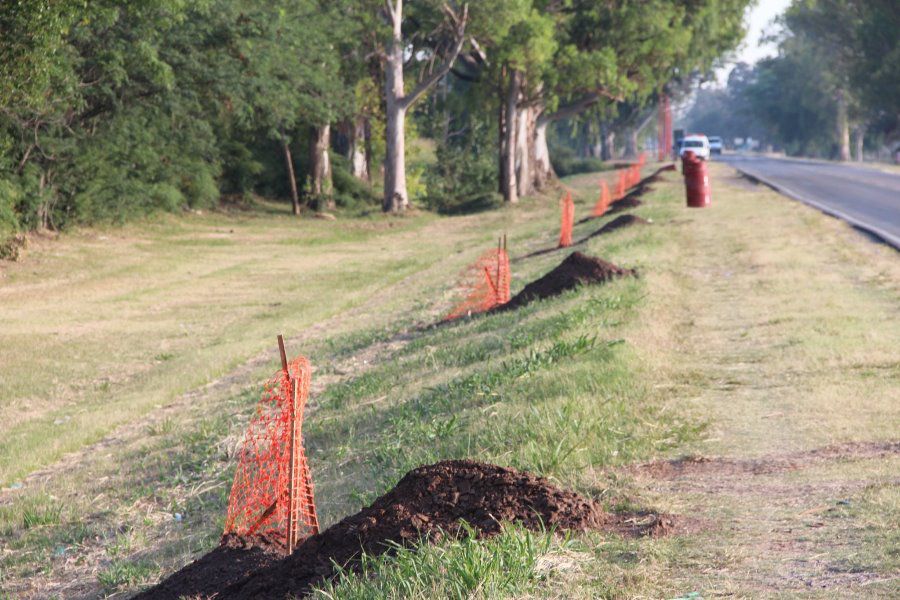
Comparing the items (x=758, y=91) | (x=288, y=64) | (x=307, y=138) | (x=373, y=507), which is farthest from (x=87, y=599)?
(x=758, y=91)

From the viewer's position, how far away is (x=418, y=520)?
5.52 m

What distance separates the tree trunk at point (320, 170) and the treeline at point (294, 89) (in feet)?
0.26

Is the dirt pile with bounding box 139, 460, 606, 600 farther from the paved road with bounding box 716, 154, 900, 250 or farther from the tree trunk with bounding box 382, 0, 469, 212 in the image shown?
the tree trunk with bounding box 382, 0, 469, 212

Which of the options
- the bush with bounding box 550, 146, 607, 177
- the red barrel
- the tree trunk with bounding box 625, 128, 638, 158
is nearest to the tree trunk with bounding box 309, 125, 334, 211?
the red barrel

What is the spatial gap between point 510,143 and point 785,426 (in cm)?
3705

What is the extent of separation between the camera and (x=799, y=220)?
974 inches

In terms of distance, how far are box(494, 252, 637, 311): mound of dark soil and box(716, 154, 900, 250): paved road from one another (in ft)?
21.3

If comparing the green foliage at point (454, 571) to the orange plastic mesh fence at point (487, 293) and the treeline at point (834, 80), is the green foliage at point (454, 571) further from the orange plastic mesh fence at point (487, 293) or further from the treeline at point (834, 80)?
the treeline at point (834, 80)

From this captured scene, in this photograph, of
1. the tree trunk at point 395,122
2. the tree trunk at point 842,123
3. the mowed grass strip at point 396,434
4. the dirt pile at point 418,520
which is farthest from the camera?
the tree trunk at point 842,123

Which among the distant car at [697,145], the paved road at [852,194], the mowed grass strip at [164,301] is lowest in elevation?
the mowed grass strip at [164,301]

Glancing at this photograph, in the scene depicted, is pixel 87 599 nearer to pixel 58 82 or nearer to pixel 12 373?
pixel 12 373

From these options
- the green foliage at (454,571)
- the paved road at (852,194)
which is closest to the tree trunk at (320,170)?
the paved road at (852,194)

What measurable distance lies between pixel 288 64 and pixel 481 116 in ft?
59.4

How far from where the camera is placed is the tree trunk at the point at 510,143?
1708 inches
